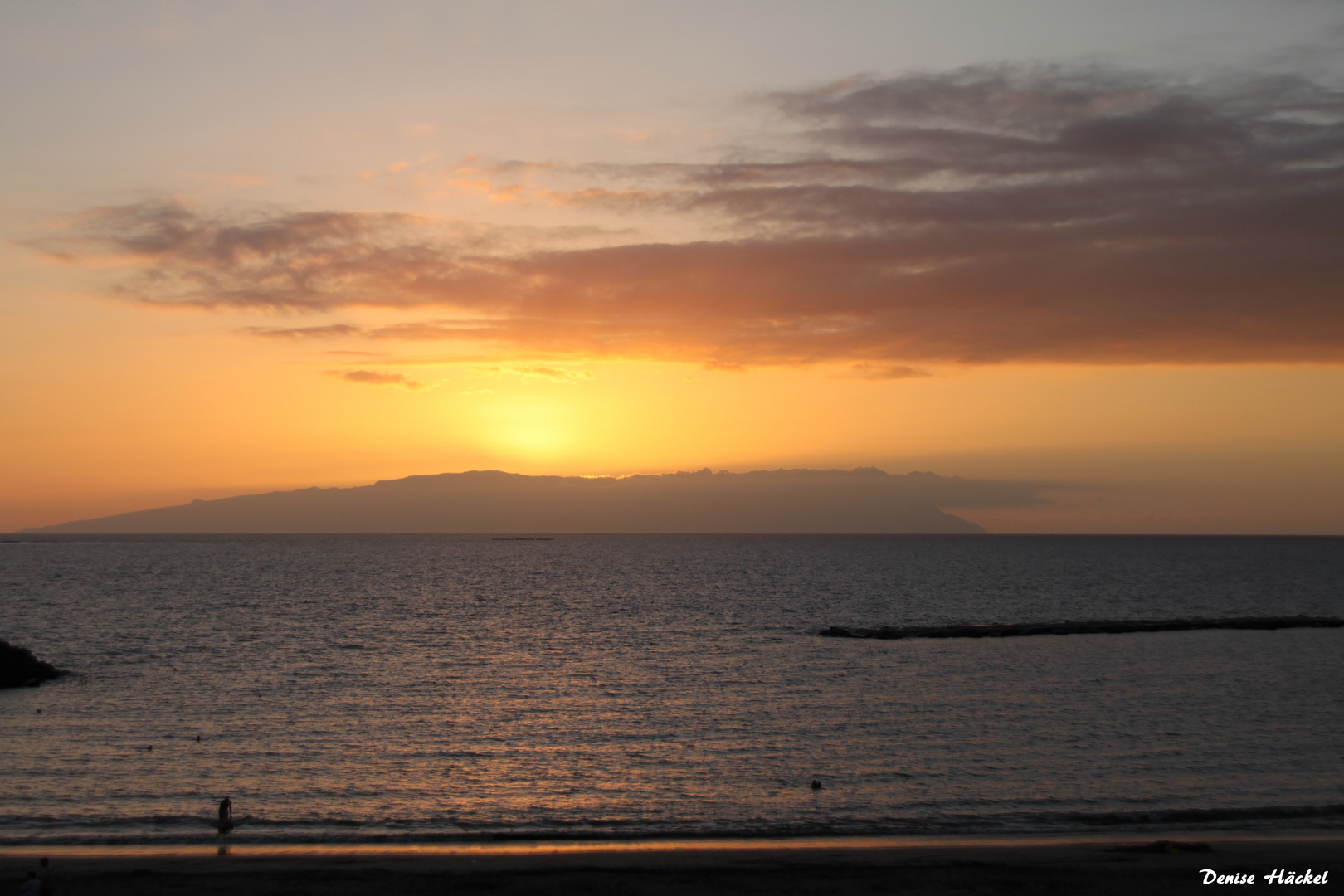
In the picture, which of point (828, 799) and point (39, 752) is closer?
point (828, 799)

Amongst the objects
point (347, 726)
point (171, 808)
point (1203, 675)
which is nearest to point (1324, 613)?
point (1203, 675)

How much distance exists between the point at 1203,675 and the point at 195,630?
240ft

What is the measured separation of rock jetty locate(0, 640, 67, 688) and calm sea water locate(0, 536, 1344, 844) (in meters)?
1.24

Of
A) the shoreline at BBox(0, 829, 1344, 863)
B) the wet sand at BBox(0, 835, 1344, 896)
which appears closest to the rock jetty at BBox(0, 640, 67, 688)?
the shoreline at BBox(0, 829, 1344, 863)

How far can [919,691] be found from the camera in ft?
151

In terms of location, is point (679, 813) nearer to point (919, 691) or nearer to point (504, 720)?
point (504, 720)

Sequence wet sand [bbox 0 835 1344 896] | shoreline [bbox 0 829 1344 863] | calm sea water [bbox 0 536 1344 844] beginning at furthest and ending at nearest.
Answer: calm sea water [bbox 0 536 1344 844], shoreline [bbox 0 829 1344 863], wet sand [bbox 0 835 1344 896]

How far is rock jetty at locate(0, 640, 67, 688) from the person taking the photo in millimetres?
47156

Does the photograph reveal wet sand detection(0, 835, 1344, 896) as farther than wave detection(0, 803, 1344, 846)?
No
